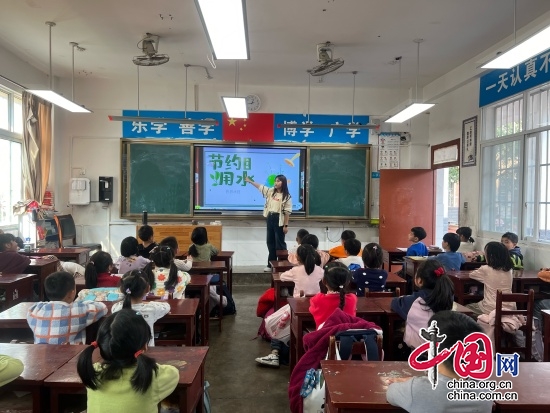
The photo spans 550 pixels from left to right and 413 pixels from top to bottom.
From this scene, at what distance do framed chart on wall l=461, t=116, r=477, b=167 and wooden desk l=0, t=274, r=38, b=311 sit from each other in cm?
552

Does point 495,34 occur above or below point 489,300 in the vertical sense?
above

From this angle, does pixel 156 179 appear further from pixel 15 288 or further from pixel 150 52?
pixel 15 288

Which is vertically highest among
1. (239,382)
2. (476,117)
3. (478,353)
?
(476,117)

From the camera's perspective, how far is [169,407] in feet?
5.23

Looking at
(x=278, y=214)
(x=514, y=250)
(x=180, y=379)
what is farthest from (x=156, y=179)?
(x=180, y=379)

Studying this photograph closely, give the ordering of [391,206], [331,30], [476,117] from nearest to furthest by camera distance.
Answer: [331,30]
[476,117]
[391,206]

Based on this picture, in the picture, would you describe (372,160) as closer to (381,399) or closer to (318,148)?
(318,148)

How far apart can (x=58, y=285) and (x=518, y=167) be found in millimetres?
4952

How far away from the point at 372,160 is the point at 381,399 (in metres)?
6.13

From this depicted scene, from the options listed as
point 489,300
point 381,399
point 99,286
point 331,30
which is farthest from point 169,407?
point 331,30

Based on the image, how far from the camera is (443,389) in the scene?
4.13ft

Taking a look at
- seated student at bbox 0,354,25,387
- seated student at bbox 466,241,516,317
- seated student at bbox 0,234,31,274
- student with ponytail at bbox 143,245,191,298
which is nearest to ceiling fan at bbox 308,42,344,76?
seated student at bbox 466,241,516,317

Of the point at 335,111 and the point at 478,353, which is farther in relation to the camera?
the point at 335,111

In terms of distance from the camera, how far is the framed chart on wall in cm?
562
